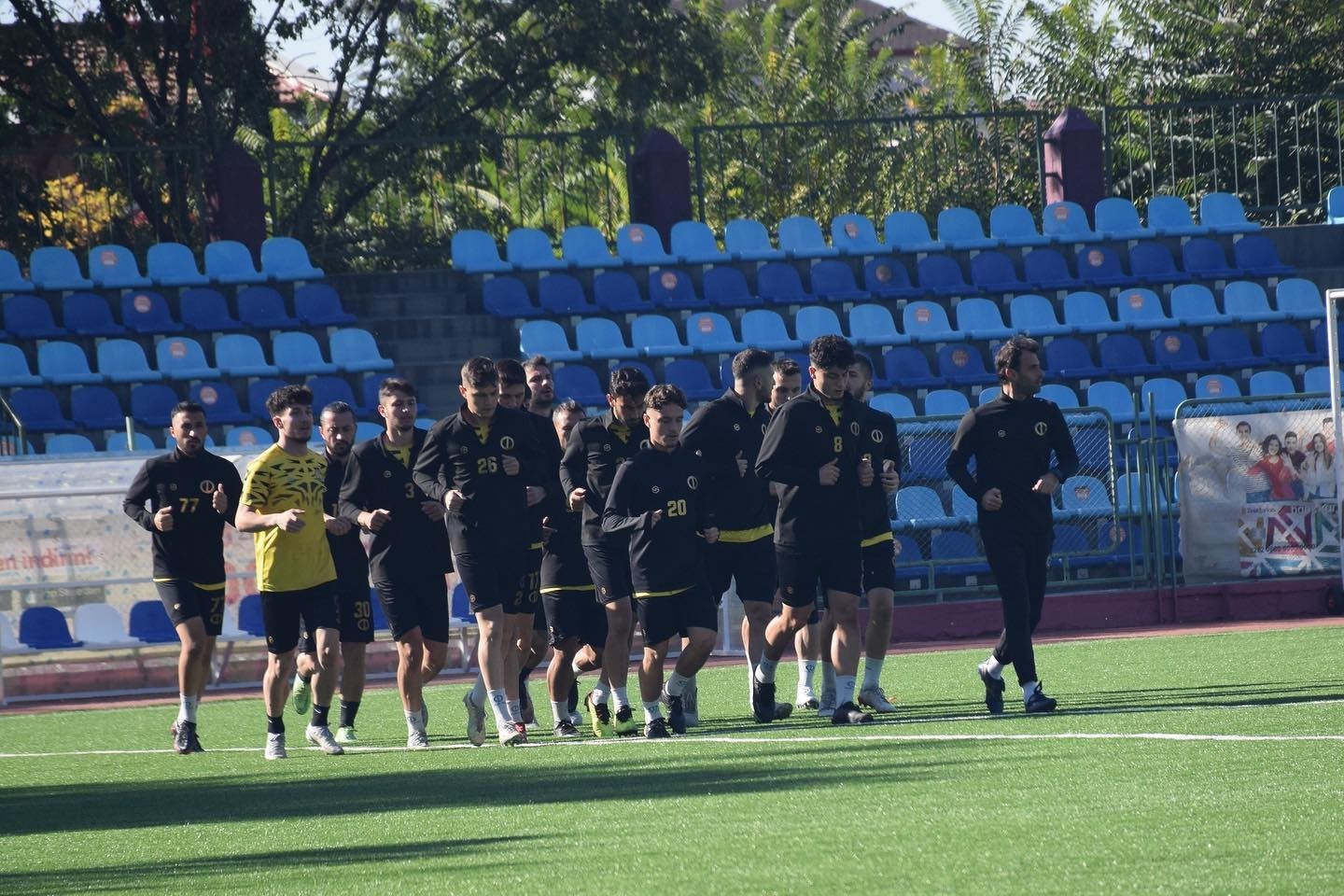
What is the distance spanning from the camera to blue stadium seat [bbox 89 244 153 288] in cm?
2220

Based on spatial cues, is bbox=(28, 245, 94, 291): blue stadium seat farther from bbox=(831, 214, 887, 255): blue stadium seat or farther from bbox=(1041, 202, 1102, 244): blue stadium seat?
bbox=(1041, 202, 1102, 244): blue stadium seat

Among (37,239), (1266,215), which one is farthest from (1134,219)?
(37,239)

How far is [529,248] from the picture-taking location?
76.9ft

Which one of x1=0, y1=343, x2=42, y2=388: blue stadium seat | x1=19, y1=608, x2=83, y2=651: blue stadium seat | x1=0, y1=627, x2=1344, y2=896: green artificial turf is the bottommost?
x1=0, y1=627, x2=1344, y2=896: green artificial turf

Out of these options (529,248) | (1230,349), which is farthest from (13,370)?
(1230,349)

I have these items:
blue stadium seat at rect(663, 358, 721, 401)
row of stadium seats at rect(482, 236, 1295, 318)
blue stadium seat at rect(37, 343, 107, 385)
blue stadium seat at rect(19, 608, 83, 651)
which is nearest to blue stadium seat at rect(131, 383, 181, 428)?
blue stadium seat at rect(37, 343, 107, 385)

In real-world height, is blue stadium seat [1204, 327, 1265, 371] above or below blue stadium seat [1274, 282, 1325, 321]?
below

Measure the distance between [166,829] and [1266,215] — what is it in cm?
2616

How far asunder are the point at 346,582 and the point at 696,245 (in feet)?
40.6

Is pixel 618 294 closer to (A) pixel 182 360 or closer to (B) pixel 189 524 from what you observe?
(A) pixel 182 360

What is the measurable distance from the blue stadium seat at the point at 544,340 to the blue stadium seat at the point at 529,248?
5.20 feet

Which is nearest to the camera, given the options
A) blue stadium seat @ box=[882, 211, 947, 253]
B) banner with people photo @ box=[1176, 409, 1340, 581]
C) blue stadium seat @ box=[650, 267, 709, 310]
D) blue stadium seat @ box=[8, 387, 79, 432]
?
banner with people photo @ box=[1176, 409, 1340, 581]

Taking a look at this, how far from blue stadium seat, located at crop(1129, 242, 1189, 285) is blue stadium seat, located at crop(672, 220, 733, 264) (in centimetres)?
491

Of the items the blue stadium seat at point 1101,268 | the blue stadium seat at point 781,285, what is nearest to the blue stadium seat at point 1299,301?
the blue stadium seat at point 1101,268
